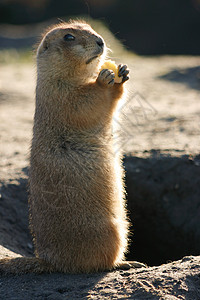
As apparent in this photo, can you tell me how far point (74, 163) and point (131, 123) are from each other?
4.01 metres

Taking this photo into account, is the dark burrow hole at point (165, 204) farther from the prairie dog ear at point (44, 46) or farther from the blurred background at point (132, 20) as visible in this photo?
the blurred background at point (132, 20)

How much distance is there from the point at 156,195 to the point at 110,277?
2.79 m

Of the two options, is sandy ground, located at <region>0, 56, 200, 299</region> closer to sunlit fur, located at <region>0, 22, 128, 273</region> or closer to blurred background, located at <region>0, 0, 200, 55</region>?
sunlit fur, located at <region>0, 22, 128, 273</region>

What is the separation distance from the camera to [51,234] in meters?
4.57

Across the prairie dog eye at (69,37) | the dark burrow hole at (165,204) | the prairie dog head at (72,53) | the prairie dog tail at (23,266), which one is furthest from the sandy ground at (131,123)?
the prairie dog eye at (69,37)

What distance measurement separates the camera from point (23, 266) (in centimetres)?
453

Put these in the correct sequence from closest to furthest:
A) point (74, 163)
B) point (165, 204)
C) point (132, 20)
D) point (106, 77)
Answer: point (74, 163) → point (106, 77) → point (165, 204) → point (132, 20)

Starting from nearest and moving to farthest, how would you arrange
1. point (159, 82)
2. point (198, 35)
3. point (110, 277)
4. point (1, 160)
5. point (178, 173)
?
point (110, 277) → point (178, 173) → point (1, 160) → point (159, 82) → point (198, 35)

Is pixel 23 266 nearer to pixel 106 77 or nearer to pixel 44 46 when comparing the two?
pixel 106 77

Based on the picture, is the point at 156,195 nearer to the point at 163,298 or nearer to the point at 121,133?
the point at 121,133

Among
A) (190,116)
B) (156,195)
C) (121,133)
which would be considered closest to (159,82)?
(190,116)

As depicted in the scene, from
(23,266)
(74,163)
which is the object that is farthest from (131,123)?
(23,266)

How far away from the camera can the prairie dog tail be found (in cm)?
452

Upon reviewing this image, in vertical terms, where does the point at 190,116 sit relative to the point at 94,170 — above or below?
below
